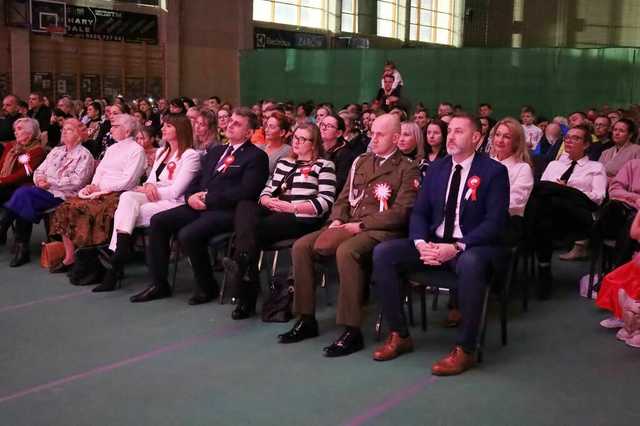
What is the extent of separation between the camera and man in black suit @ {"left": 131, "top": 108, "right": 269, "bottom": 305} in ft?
15.6

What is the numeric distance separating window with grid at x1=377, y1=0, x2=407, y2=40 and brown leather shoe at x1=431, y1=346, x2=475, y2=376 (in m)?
20.8

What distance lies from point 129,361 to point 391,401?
1.37 m

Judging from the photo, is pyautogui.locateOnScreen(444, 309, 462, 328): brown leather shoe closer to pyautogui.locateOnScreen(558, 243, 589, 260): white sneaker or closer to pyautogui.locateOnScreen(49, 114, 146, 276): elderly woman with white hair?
pyautogui.locateOnScreen(558, 243, 589, 260): white sneaker

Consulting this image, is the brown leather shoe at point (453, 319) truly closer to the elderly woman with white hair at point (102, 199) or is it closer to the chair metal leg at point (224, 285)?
the chair metal leg at point (224, 285)

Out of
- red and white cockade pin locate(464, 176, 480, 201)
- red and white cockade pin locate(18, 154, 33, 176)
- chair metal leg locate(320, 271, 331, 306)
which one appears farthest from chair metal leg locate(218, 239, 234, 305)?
red and white cockade pin locate(18, 154, 33, 176)

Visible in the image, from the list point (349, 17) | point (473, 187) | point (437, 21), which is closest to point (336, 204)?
point (473, 187)

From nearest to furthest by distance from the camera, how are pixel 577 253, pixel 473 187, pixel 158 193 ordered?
pixel 473 187 → pixel 158 193 → pixel 577 253

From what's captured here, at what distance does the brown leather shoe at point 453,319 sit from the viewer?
4.34 meters

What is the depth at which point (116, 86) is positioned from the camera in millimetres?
17438

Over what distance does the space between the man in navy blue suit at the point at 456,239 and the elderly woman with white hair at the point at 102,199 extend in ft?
7.69

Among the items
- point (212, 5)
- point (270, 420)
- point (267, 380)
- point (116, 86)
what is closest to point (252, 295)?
point (267, 380)

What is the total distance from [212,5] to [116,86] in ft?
11.7

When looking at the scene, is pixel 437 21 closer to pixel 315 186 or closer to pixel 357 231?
pixel 315 186

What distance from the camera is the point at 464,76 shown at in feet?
46.8
